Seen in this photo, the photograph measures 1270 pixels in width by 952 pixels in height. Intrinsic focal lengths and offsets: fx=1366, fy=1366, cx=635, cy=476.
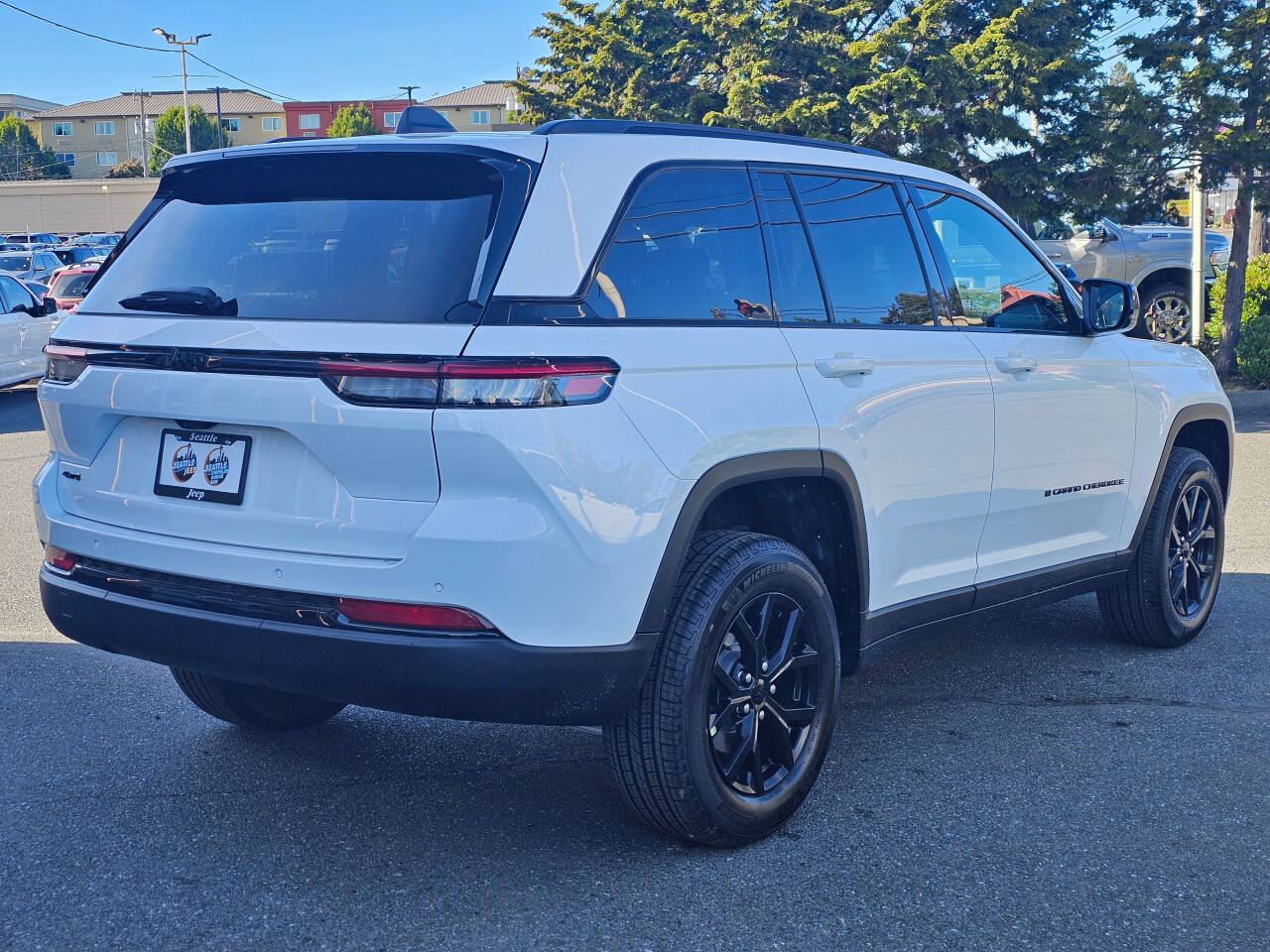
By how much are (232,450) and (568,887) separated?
1.36m

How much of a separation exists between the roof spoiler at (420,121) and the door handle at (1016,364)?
1986 millimetres

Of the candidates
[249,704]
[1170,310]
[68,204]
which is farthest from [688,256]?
[68,204]

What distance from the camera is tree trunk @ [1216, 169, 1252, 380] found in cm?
1391

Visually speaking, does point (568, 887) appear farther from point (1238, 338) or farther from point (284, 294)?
point (1238, 338)

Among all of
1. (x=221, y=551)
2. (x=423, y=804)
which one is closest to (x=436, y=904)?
(x=423, y=804)

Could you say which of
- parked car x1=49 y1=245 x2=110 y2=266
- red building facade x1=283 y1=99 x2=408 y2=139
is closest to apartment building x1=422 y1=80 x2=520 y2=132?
red building facade x1=283 y1=99 x2=408 y2=139

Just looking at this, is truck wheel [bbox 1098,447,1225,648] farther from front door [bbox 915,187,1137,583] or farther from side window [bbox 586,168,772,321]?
side window [bbox 586,168,772,321]

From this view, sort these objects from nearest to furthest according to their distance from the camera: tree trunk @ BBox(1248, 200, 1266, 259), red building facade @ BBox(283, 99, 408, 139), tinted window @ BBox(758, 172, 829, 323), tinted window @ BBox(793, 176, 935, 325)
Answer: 1. tinted window @ BBox(758, 172, 829, 323)
2. tinted window @ BBox(793, 176, 935, 325)
3. tree trunk @ BBox(1248, 200, 1266, 259)
4. red building facade @ BBox(283, 99, 408, 139)

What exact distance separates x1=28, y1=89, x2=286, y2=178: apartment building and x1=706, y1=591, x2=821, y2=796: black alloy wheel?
5427 inches

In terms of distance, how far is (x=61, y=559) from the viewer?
145 inches

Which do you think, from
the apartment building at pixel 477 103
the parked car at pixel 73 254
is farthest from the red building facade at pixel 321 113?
the parked car at pixel 73 254

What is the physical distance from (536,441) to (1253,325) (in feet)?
42.5

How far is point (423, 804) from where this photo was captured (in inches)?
155

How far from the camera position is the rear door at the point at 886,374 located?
389 centimetres
